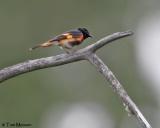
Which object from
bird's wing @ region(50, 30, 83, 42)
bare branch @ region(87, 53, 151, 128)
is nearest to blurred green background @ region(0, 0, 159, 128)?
bird's wing @ region(50, 30, 83, 42)

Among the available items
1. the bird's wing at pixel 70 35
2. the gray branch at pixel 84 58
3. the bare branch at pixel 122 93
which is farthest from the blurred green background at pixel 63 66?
the bare branch at pixel 122 93

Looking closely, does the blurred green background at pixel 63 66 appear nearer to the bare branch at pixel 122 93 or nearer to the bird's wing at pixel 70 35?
the bird's wing at pixel 70 35

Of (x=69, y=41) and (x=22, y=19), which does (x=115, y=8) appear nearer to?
(x=22, y=19)

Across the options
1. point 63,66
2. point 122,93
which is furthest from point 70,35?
point 63,66

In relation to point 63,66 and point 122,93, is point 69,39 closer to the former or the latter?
point 122,93

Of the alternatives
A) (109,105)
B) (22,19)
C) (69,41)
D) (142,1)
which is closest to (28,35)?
(22,19)

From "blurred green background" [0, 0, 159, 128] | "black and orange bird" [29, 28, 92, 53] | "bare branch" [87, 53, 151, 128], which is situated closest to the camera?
"bare branch" [87, 53, 151, 128]

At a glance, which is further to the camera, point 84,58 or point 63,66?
point 63,66

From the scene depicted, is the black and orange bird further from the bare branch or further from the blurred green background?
the blurred green background
